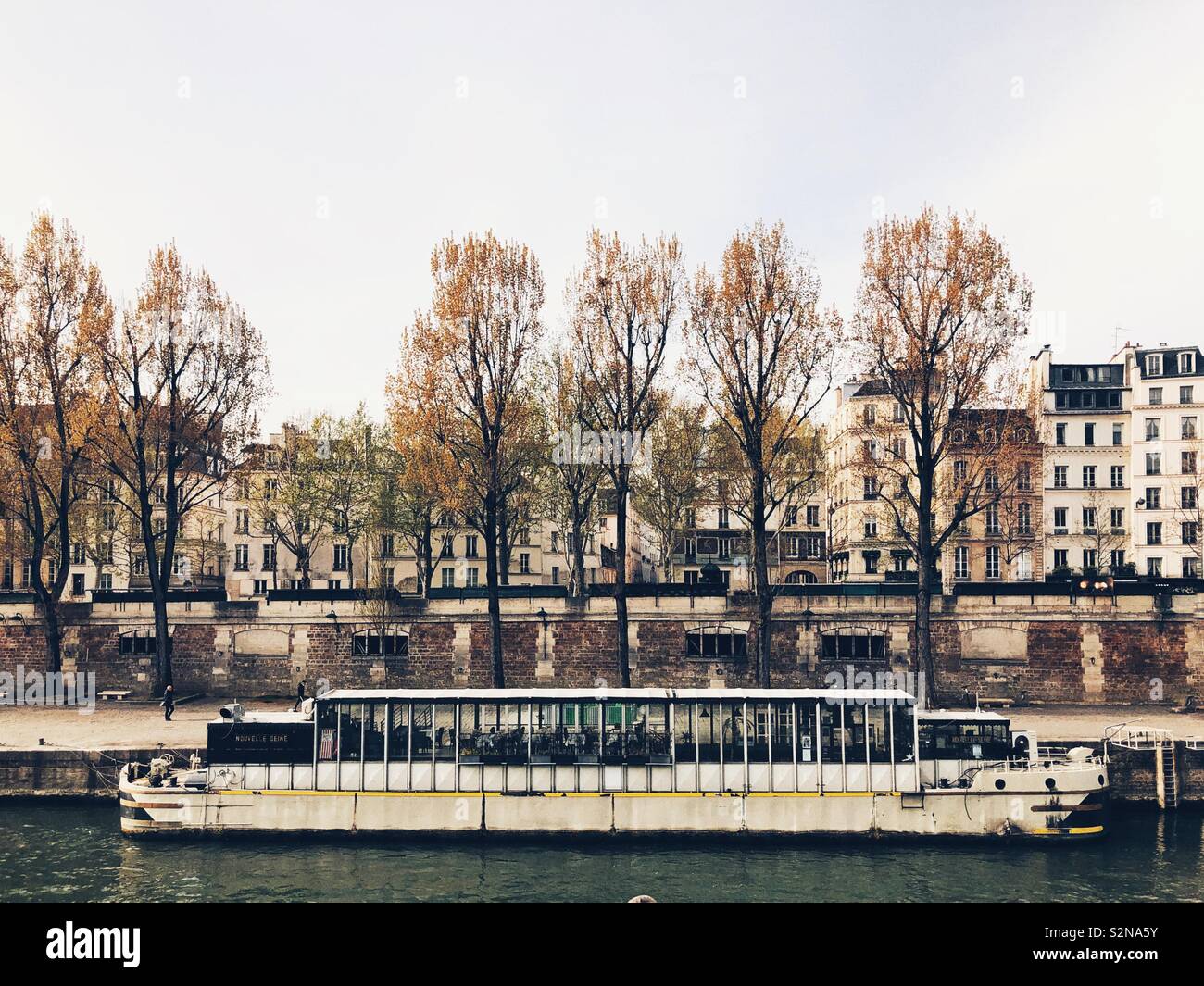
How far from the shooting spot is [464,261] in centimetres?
3544

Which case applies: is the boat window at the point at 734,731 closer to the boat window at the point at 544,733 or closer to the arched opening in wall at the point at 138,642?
the boat window at the point at 544,733

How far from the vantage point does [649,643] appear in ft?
131

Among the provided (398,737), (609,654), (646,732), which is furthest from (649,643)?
(398,737)

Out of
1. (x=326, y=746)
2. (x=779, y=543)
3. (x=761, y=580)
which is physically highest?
(x=779, y=543)

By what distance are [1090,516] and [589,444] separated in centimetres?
4455

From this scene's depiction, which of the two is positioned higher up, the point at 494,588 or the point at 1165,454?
the point at 1165,454

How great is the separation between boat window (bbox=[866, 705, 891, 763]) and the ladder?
34.9ft

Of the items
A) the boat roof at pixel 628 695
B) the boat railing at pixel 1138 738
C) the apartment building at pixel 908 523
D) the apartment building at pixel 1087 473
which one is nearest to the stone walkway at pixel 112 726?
the boat roof at pixel 628 695

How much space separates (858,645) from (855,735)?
14948mm

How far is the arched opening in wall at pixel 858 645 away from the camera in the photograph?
129 ft

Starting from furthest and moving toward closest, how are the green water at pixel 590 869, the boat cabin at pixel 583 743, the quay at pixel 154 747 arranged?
the quay at pixel 154 747
the boat cabin at pixel 583 743
the green water at pixel 590 869

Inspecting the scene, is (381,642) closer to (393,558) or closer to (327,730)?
(327,730)

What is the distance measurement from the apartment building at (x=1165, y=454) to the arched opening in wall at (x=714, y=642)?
41.0 m

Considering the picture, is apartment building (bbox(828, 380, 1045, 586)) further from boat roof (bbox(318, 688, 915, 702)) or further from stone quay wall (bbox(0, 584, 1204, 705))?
boat roof (bbox(318, 688, 915, 702))
